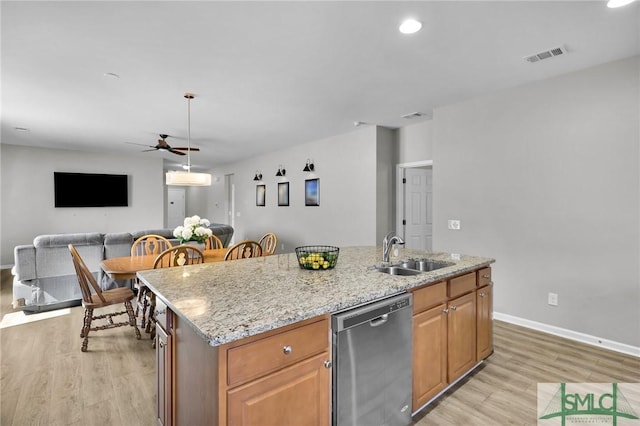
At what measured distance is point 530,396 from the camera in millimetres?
2189

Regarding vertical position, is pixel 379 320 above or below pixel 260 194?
below

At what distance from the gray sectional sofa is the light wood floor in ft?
1.95

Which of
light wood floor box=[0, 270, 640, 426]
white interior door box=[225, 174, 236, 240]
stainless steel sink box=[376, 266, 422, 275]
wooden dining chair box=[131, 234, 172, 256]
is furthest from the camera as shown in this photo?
white interior door box=[225, 174, 236, 240]

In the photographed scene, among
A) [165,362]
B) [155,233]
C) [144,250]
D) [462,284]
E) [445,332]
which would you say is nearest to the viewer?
[165,362]

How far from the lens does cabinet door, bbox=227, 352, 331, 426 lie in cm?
117

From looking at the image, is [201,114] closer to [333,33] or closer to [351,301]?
[333,33]

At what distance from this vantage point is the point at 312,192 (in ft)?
21.3

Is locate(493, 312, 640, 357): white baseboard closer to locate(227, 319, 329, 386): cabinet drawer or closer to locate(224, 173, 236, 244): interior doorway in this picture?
locate(227, 319, 329, 386): cabinet drawer

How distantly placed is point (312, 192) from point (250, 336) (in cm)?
537

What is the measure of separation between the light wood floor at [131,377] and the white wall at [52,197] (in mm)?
4897

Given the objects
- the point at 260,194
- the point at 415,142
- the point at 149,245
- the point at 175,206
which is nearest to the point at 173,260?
the point at 149,245

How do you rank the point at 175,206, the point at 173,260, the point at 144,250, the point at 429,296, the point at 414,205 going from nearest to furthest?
the point at 429,296, the point at 173,260, the point at 144,250, the point at 414,205, the point at 175,206

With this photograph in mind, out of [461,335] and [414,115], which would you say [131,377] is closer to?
[461,335]
